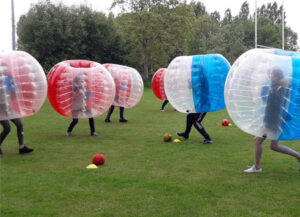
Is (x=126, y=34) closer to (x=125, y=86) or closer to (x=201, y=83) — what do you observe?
(x=125, y=86)

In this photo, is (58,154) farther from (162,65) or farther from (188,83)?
(162,65)

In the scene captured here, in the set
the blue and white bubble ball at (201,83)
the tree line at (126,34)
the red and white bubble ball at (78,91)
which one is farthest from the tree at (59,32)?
the blue and white bubble ball at (201,83)

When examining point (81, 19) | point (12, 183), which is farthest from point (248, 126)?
point (81, 19)

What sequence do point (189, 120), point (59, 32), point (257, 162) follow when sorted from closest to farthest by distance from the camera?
point (257, 162)
point (189, 120)
point (59, 32)

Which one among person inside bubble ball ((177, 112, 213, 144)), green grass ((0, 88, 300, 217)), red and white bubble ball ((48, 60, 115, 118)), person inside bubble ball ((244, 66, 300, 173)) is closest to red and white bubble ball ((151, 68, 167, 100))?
green grass ((0, 88, 300, 217))

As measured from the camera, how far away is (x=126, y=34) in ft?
146

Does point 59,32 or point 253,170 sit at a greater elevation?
point 59,32

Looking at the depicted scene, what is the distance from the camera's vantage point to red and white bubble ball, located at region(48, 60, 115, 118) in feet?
30.1

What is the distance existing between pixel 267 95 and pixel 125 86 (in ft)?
25.8

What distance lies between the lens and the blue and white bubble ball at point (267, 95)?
5.44 meters

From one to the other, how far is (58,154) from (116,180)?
2.60 m

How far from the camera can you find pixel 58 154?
806 cm

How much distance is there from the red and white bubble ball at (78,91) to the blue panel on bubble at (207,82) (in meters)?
2.41

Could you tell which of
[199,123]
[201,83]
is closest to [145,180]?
[201,83]
